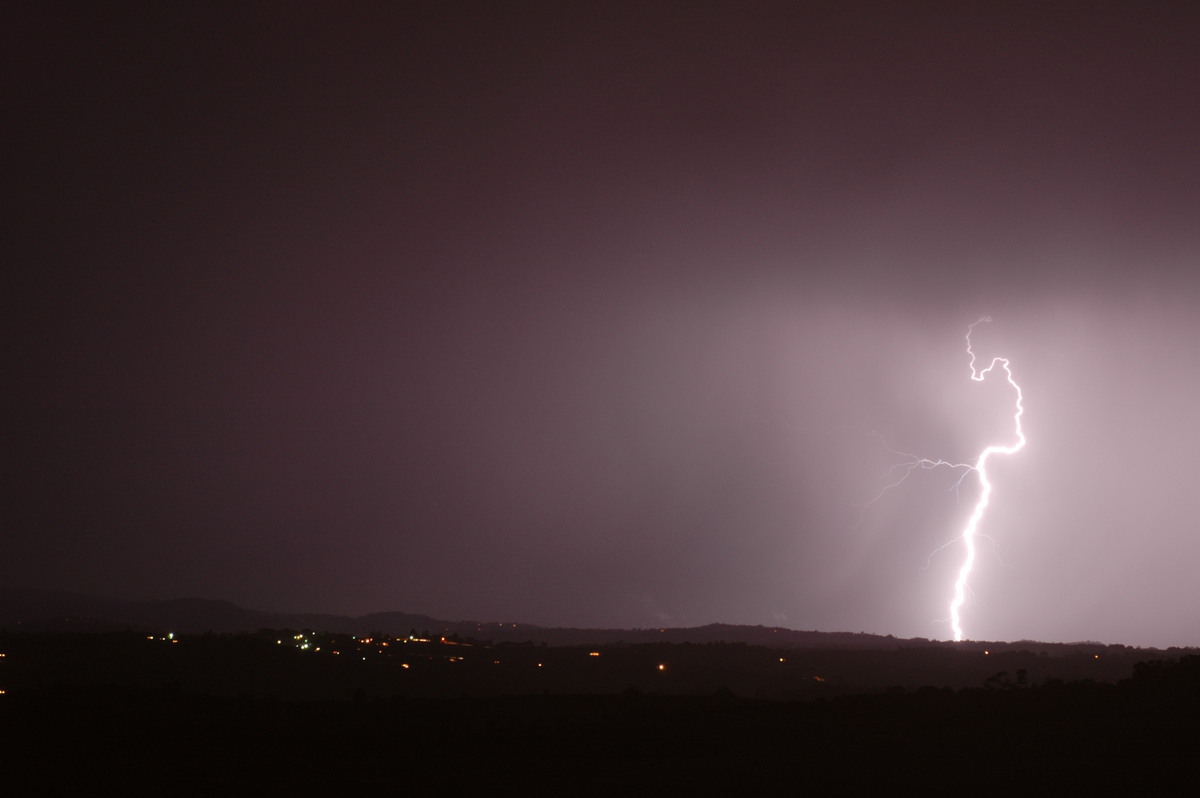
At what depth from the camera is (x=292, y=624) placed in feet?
307

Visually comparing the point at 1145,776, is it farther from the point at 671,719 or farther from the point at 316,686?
the point at 316,686

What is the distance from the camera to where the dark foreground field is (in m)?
12.4

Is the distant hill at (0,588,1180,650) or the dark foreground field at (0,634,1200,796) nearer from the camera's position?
the dark foreground field at (0,634,1200,796)

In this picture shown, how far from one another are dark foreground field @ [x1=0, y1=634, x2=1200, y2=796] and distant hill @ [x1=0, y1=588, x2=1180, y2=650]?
44.6 metres

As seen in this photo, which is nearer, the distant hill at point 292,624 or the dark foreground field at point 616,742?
the dark foreground field at point 616,742

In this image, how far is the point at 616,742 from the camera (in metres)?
16.6

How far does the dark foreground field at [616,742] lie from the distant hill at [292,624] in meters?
44.6

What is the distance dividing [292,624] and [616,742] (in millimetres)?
86328

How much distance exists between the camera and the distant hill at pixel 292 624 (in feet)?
224

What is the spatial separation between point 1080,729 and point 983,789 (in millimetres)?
4622

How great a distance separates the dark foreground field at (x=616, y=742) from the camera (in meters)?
12.4

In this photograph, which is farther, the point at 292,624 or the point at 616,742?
the point at 292,624

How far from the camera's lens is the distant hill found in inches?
2689

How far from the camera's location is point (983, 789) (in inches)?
443
